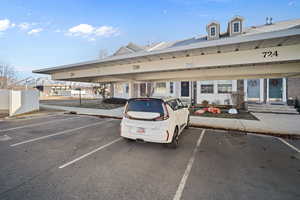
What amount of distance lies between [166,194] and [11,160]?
12.8ft

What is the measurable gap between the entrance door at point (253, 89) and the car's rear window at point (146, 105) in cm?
1409

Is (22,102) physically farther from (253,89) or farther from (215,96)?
(253,89)

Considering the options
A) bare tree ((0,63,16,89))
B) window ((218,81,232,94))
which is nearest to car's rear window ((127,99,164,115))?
window ((218,81,232,94))

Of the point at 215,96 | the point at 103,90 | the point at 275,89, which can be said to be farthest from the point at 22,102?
the point at 275,89

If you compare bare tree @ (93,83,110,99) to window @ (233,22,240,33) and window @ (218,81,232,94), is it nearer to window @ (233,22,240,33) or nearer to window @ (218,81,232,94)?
window @ (218,81,232,94)

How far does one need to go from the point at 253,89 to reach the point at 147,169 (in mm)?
15702

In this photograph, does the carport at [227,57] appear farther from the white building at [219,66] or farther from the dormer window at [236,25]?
the dormer window at [236,25]

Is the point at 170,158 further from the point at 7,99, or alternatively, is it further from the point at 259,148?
the point at 7,99

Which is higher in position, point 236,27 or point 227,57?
point 236,27

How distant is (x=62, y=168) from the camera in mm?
3137

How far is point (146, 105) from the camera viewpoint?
440 centimetres

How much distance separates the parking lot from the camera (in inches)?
93.2

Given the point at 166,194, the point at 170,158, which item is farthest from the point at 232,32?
the point at 166,194

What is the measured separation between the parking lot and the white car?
0.42m
